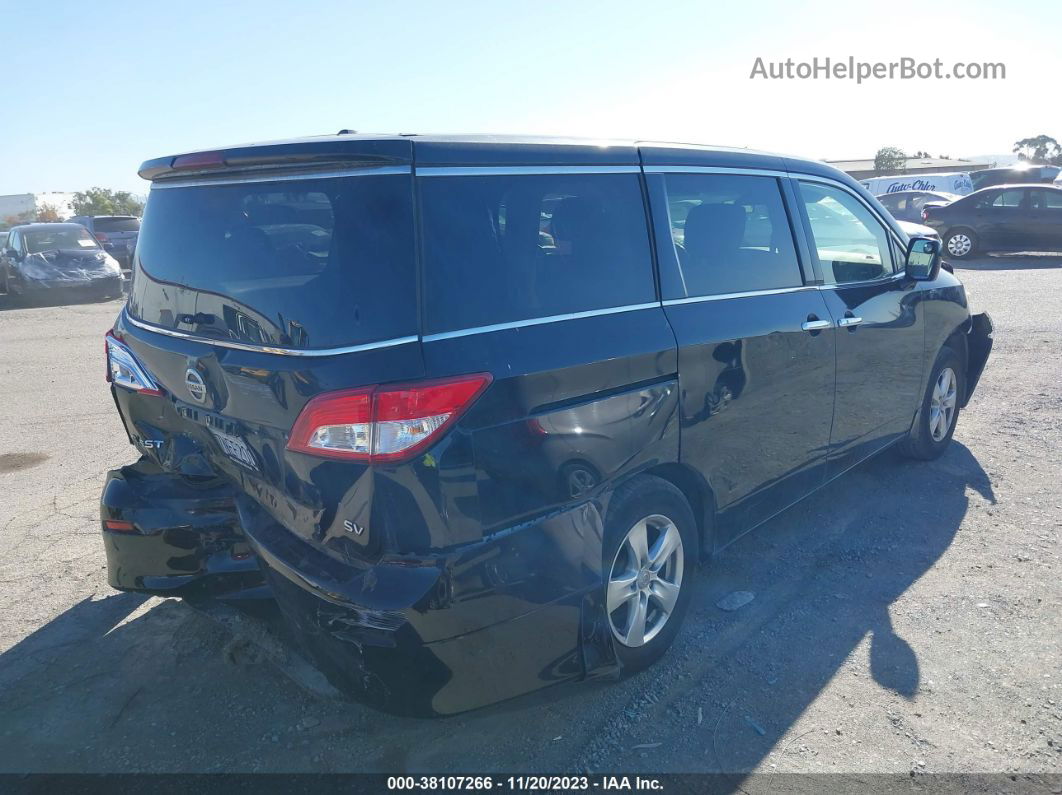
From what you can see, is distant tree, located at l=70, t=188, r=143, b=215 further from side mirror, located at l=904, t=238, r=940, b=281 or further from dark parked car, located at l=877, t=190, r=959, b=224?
Result: side mirror, located at l=904, t=238, r=940, b=281

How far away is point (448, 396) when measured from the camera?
2.31 meters

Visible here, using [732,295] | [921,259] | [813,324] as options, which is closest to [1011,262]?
[921,259]

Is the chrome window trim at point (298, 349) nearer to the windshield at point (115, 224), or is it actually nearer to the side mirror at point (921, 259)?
the side mirror at point (921, 259)

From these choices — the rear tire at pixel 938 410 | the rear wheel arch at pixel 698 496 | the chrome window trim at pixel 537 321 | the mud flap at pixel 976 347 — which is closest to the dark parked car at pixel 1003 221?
the mud flap at pixel 976 347

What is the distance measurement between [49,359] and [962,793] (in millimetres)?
10480

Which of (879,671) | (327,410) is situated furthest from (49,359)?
(879,671)

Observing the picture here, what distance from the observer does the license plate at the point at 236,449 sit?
8.59 feet

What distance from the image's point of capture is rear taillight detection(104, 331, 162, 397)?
3.06 m

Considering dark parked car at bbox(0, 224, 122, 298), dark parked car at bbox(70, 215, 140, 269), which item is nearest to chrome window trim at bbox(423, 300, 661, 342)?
dark parked car at bbox(0, 224, 122, 298)

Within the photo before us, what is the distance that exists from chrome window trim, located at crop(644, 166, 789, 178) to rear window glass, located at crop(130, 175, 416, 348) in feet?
4.02

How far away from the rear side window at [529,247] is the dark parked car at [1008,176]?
85.1ft

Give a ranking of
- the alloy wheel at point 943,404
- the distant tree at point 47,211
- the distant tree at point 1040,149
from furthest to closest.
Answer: the distant tree at point 1040,149 < the distant tree at point 47,211 < the alloy wheel at point 943,404

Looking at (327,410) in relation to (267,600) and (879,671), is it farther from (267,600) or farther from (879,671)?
(879,671)

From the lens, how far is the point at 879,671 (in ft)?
10.4
